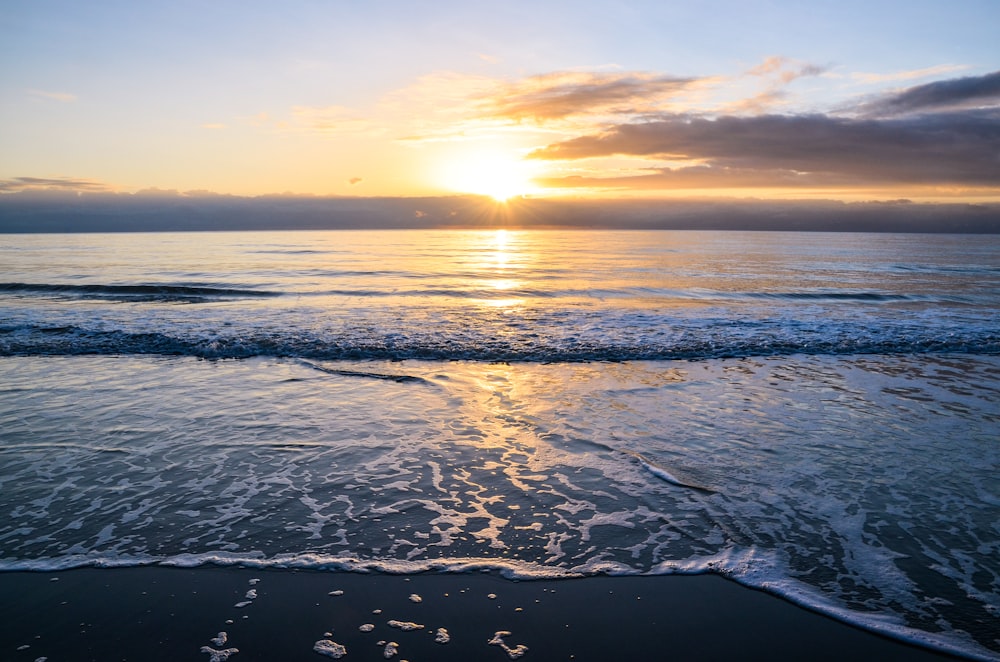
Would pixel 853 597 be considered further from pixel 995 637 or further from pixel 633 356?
pixel 633 356

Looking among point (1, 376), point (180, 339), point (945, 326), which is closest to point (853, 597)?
point (1, 376)

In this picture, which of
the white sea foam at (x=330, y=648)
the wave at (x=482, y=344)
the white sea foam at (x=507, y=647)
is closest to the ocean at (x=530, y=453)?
the wave at (x=482, y=344)

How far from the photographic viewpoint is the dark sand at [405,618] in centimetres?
385

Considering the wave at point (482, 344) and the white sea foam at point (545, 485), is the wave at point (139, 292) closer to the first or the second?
the wave at point (482, 344)

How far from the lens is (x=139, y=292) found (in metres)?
27.2

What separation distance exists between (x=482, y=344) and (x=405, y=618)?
440 inches

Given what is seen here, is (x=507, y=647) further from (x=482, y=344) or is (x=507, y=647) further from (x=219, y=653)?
(x=482, y=344)

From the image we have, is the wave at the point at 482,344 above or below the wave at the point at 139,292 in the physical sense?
below

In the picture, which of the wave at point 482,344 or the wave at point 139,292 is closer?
the wave at point 482,344

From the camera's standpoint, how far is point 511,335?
16500 mm

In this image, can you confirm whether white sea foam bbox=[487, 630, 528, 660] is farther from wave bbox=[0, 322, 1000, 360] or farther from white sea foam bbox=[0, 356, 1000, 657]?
wave bbox=[0, 322, 1000, 360]

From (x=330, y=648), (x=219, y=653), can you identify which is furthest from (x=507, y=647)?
(x=219, y=653)

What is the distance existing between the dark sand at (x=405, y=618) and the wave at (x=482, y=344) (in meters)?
9.31

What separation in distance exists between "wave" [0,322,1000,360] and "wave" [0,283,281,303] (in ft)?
27.5
